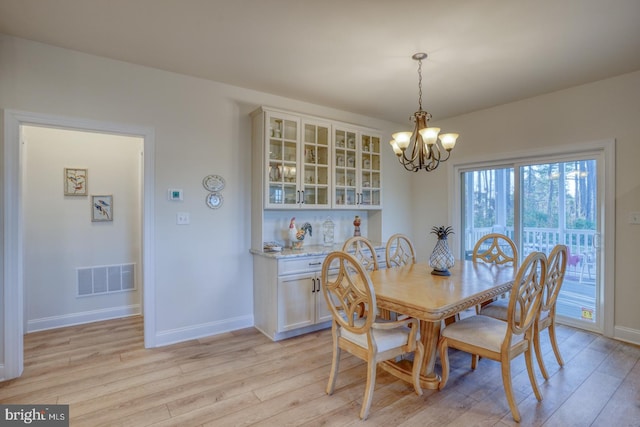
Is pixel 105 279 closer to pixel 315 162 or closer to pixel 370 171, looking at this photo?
pixel 315 162

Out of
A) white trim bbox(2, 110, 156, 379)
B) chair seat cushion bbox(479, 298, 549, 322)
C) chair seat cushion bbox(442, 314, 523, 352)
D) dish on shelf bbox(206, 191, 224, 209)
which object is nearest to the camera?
chair seat cushion bbox(442, 314, 523, 352)

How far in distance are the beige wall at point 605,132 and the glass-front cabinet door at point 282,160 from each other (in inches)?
96.6

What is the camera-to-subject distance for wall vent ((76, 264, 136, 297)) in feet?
11.7

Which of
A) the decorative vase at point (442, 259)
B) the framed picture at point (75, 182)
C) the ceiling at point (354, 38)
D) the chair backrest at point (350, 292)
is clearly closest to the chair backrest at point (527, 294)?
the decorative vase at point (442, 259)

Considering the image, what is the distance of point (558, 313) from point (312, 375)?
2.97 m

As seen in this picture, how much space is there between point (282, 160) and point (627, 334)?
3.71 meters

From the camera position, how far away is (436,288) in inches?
86.5

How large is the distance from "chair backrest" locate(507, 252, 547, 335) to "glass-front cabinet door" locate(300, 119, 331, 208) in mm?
2172

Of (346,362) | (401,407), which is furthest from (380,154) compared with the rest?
(401,407)

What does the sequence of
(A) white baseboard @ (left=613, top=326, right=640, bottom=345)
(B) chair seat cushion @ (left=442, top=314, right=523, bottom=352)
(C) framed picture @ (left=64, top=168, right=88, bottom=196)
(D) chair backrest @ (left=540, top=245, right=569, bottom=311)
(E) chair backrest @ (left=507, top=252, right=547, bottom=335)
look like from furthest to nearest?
(C) framed picture @ (left=64, top=168, right=88, bottom=196)
(A) white baseboard @ (left=613, top=326, right=640, bottom=345)
(D) chair backrest @ (left=540, top=245, right=569, bottom=311)
(B) chair seat cushion @ (left=442, top=314, right=523, bottom=352)
(E) chair backrest @ (left=507, top=252, right=547, bottom=335)

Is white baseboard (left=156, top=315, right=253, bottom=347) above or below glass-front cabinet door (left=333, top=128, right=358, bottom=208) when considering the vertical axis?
below

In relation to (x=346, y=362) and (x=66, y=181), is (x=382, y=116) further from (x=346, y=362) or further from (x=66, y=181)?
(x=66, y=181)

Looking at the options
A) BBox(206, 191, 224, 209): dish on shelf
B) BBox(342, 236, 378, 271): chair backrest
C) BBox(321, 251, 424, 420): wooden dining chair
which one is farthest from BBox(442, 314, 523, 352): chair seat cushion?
BBox(206, 191, 224, 209): dish on shelf

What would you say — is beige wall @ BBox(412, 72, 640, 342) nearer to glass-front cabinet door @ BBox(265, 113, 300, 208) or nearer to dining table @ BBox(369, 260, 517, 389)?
dining table @ BBox(369, 260, 517, 389)
